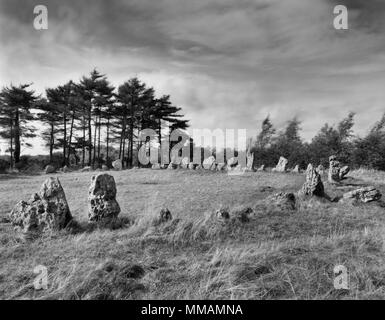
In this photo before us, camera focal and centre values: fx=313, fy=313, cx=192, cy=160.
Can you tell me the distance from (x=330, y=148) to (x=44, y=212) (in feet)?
89.1

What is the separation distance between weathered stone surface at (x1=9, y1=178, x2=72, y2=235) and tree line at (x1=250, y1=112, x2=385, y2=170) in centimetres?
2535

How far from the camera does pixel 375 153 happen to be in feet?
83.4

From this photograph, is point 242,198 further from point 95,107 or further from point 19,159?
point 19,159

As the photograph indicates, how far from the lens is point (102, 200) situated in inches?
245

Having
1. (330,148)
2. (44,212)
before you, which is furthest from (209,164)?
(44,212)

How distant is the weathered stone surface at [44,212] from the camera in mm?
5406

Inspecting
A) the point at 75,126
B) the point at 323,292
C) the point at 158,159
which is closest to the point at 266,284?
the point at 323,292

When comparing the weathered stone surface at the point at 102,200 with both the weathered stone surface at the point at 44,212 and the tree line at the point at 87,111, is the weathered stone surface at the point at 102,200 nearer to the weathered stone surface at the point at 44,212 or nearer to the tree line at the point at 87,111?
the weathered stone surface at the point at 44,212

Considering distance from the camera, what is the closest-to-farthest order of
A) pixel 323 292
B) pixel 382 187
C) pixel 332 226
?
pixel 323 292 < pixel 332 226 < pixel 382 187

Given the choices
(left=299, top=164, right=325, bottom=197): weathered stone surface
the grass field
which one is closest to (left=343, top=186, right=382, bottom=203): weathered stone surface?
(left=299, top=164, right=325, bottom=197): weathered stone surface

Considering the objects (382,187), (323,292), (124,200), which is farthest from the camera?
(382,187)

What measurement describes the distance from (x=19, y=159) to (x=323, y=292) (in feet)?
125

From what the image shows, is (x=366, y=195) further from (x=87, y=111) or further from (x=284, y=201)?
(x=87, y=111)

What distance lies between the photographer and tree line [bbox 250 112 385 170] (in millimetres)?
25703
